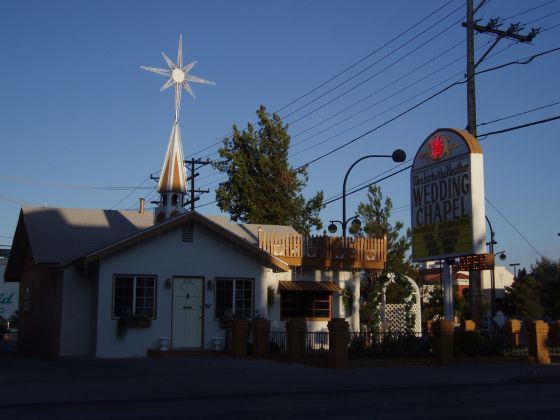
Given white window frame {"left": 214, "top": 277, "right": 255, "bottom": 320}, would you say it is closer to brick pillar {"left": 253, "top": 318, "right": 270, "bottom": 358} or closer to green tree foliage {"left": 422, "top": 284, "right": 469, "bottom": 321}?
brick pillar {"left": 253, "top": 318, "right": 270, "bottom": 358}

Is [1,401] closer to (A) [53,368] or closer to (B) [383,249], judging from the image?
(A) [53,368]

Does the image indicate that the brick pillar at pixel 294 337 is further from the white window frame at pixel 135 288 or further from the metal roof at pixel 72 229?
the metal roof at pixel 72 229

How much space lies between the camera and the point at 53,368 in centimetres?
1933

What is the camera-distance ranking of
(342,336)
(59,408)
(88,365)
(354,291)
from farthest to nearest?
(354,291)
(88,365)
(342,336)
(59,408)

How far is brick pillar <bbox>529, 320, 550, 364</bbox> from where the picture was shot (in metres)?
21.6

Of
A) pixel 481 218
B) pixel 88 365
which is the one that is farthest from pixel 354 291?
pixel 88 365

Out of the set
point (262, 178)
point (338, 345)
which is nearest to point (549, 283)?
point (262, 178)

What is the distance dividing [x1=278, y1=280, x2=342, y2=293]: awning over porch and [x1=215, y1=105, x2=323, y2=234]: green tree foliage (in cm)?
1850

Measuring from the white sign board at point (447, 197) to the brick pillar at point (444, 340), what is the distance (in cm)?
195

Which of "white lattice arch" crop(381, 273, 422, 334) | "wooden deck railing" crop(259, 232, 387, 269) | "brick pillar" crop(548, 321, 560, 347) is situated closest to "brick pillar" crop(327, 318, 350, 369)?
"wooden deck railing" crop(259, 232, 387, 269)

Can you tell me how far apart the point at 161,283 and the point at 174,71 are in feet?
42.0

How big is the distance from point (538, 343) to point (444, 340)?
3394 mm

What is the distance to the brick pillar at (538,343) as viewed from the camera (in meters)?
21.6

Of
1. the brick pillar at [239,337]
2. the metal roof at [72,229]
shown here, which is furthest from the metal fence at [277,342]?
the metal roof at [72,229]
